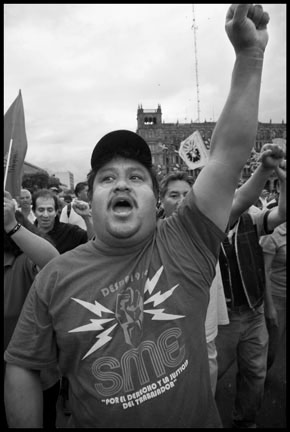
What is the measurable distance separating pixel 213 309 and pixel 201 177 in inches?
53.4

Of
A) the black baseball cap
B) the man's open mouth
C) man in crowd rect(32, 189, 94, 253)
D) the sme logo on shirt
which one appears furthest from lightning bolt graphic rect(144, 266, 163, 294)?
man in crowd rect(32, 189, 94, 253)

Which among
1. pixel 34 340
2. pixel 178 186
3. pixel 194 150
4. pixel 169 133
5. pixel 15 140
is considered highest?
pixel 169 133

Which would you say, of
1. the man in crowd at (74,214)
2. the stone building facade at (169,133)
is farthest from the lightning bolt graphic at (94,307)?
the stone building facade at (169,133)

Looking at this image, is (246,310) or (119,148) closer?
(119,148)

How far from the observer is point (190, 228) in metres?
1.29

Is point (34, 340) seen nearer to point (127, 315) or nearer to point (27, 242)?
point (127, 315)

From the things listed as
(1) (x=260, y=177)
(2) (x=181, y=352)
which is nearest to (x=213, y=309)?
(1) (x=260, y=177)

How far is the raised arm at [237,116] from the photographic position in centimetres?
118


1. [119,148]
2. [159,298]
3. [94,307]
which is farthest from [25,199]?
[159,298]

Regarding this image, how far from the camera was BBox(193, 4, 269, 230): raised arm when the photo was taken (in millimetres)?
1177

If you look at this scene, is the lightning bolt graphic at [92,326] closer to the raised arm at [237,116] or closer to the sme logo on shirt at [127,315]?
the sme logo on shirt at [127,315]

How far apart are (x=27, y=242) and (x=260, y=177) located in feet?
5.05

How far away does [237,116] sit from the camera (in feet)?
3.89

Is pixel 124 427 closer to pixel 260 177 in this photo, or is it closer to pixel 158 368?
pixel 158 368
